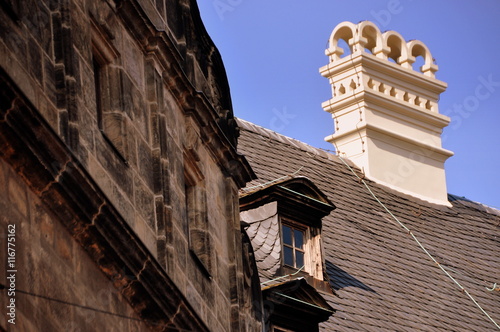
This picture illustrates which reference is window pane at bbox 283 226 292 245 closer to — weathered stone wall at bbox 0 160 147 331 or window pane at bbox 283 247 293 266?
window pane at bbox 283 247 293 266

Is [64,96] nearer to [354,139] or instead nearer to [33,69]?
[33,69]

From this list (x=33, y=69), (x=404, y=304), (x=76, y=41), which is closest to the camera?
(x=33, y=69)

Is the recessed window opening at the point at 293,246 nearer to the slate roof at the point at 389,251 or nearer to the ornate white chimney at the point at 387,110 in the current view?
the slate roof at the point at 389,251

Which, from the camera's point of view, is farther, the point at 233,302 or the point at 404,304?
the point at 404,304

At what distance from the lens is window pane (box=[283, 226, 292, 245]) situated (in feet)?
71.5

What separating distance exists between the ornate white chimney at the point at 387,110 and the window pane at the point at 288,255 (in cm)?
842

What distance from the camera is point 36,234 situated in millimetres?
12055

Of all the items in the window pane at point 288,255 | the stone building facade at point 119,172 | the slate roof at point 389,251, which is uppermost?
the slate roof at point 389,251

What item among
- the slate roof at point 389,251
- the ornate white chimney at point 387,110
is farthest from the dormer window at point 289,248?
the ornate white chimney at point 387,110

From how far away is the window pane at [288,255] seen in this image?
71.0ft

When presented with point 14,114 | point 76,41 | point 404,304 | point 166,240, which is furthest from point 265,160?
point 14,114

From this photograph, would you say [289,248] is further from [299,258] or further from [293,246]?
[299,258]

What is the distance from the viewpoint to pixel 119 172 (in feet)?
46.2

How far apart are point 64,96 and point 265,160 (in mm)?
13204
